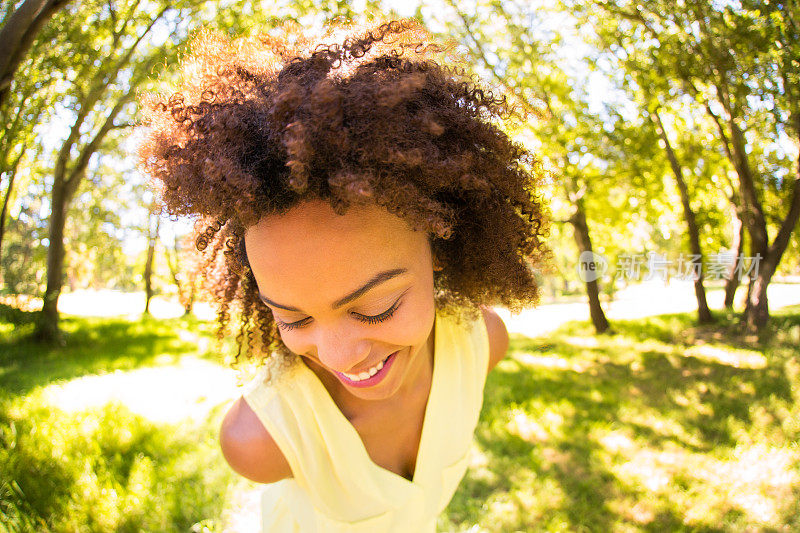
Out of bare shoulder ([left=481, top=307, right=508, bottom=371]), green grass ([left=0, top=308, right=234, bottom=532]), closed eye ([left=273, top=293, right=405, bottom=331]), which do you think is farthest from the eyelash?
green grass ([left=0, top=308, right=234, bottom=532])

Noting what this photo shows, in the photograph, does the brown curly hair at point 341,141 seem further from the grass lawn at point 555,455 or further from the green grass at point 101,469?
the grass lawn at point 555,455

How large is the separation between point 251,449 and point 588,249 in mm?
7227

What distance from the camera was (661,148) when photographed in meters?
7.01

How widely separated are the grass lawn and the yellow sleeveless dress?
104 cm

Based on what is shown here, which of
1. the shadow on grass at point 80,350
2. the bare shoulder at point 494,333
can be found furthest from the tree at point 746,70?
the shadow on grass at point 80,350

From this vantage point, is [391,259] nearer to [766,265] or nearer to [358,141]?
[358,141]

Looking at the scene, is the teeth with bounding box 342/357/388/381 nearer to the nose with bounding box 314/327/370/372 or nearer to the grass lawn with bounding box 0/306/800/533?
the nose with bounding box 314/327/370/372

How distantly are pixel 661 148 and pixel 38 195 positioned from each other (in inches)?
410

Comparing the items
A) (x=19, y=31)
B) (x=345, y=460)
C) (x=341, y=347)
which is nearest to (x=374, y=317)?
(x=341, y=347)

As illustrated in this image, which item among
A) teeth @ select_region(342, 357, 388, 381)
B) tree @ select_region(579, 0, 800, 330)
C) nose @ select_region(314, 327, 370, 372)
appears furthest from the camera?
tree @ select_region(579, 0, 800, 330)

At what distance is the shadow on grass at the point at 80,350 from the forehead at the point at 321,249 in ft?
13.9

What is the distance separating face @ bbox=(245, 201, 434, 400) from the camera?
121cm

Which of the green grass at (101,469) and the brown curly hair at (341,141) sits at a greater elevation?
the brown curly hair at (341,141)

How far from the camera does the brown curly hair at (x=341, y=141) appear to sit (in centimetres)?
114
